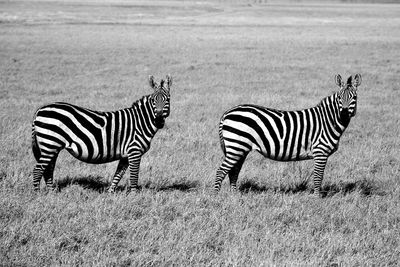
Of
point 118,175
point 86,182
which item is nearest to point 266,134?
point 118,175

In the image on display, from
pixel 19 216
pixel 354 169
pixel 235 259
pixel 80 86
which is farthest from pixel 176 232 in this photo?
pixel 80 86

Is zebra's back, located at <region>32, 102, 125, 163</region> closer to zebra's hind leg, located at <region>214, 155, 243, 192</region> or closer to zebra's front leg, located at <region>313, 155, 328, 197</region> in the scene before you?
zebra's hind leg, located at <region>214, 155, 243, 192</region>

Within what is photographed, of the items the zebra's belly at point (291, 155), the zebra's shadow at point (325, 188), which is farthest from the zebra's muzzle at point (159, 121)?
the zebra's shadow at point (325, 188)

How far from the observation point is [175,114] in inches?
523

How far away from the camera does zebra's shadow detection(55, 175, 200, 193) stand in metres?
Result: 6.84

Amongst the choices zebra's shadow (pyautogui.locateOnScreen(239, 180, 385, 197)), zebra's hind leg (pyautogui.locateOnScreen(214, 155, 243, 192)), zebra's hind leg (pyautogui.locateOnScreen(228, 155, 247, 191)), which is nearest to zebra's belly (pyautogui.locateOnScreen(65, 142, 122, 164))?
zebra's hind leg (pyautogui.locateOnScreen(214, 155, 243, 192))

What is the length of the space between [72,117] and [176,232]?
7.21 feet

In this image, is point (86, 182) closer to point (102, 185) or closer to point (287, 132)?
point (102, 185)

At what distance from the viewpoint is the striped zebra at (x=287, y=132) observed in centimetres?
645

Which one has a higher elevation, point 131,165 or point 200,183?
point 131,165

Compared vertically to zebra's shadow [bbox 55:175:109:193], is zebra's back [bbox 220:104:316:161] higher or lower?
higher

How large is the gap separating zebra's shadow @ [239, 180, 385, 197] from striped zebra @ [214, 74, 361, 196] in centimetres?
55

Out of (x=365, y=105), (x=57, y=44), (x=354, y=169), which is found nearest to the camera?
(x=354, y=169)

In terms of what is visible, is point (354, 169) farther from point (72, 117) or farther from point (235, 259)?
point (72, 117)
